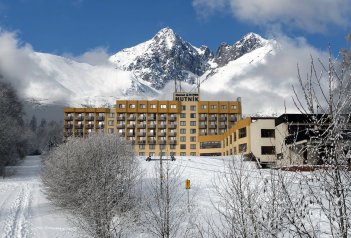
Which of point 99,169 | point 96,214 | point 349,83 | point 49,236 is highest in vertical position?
point 349,83

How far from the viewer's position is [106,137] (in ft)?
144

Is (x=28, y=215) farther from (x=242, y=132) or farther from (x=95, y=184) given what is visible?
(x=242, y=132)

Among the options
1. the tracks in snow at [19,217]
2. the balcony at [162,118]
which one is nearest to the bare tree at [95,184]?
the tracks in snow at [19,217]

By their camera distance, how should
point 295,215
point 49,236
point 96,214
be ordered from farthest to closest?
point 49,236 → point 96,214 → point 295,215

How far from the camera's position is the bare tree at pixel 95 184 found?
25344 mm

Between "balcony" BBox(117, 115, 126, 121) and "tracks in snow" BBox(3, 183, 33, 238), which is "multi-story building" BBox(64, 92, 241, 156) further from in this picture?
"tracks in snow" BBox(3, 183, 33, 238)

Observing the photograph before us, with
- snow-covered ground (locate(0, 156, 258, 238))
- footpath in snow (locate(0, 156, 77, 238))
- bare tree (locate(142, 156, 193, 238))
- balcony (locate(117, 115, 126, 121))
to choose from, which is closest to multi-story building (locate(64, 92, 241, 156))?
balcony (locate(117, 115, 126, 121))

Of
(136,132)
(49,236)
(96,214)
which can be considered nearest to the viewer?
(96,214)

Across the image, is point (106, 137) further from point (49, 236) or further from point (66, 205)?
point (49, 236)

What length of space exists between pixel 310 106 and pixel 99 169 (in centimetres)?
2710

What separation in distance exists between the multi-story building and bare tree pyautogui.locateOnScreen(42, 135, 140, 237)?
64412 mm

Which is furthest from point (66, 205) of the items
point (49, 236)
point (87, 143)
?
point (49, 236)

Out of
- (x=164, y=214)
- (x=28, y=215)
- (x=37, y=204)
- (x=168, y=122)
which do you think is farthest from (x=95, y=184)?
(x=168, y=122)

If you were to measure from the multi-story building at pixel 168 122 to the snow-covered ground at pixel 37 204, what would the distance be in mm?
42993
